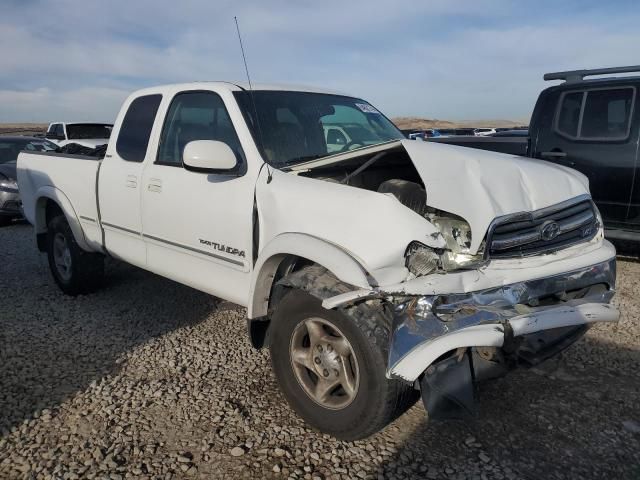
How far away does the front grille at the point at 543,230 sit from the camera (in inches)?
98.7

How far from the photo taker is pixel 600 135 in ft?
18.5

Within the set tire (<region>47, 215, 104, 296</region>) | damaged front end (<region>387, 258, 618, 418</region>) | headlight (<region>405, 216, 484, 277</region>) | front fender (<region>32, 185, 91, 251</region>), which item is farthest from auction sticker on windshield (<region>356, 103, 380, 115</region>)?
tire (<region>47, 215, 104, 296</region>)

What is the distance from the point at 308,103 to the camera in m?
3.96

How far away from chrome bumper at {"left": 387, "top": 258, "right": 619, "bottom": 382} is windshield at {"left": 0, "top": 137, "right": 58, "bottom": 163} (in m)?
10.8

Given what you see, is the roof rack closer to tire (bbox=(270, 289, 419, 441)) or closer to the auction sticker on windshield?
the auction sticker on windshield

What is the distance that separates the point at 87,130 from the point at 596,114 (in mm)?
13776

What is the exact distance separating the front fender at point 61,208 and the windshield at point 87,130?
10028 millimetres

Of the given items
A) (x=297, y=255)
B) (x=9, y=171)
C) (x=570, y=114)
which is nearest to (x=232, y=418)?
(x=297, y=255)

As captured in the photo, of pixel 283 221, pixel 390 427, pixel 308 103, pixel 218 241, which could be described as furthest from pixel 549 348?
pixel 308 103

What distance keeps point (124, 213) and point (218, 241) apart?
130 centimetres

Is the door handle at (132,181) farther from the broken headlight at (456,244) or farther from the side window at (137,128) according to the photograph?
the broken headlight at (456,244)

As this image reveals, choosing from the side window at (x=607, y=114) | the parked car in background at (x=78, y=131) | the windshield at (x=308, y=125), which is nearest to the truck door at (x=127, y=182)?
the windshield at (x=308, y=125)

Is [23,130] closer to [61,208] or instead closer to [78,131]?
[78,131]

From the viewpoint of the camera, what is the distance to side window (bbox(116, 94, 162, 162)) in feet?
13.7
